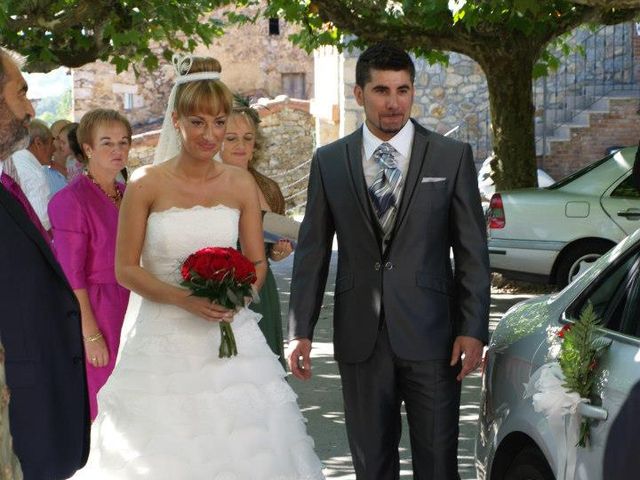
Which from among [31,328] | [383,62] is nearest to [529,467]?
[383,62]

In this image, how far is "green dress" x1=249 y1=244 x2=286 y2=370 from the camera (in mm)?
6582

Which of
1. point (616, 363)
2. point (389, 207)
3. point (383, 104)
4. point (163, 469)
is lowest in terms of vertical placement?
point (163, 469)

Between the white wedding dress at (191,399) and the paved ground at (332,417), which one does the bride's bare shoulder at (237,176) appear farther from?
the paved ground at (332,417)

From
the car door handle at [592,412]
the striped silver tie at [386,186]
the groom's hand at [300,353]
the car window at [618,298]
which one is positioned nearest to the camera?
the car door handle at [592,412]

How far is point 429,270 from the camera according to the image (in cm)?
523

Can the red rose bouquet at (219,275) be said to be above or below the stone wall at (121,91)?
above

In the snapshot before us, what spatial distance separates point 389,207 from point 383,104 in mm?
394

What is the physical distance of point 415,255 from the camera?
5207mm

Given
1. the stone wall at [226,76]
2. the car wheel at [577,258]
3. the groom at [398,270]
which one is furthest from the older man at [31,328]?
the stone wall at [226,76]

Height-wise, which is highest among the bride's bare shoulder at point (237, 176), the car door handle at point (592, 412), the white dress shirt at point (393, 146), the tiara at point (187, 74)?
the tiara at point (187, 74)

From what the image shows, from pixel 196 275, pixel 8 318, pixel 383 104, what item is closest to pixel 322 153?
pixel 383 104

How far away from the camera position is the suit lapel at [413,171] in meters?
5.20

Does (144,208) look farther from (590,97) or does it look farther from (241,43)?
(241,43)

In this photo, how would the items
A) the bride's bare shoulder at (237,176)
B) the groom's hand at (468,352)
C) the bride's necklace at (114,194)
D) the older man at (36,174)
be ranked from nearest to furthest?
the groom's hand at (468,352), the bride's bare shoulder at (237,176), the bride's necklace at (114,194), the older man at (36,174)
